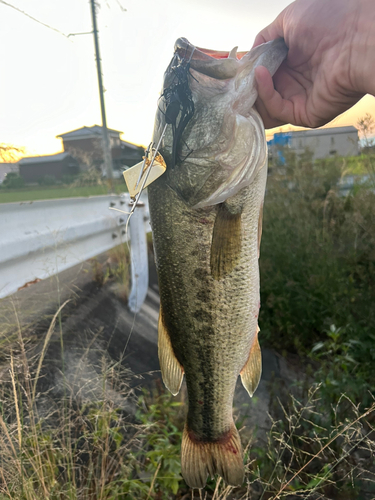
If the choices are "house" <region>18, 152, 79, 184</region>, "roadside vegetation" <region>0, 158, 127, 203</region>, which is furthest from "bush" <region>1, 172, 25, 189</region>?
"house" <region>18, 152, 79, 184</region>

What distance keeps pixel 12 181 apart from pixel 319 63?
2.62 m

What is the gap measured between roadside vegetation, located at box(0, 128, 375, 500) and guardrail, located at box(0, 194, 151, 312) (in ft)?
0.95

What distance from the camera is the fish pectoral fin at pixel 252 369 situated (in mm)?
1542

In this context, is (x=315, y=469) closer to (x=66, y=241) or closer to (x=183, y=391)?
(x=183, y=391)

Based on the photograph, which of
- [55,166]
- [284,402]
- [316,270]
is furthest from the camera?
[55,166]

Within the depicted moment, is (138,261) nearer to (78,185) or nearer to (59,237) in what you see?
(59,237)

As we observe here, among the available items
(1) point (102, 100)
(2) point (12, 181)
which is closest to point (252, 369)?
(2) point (12, 181)

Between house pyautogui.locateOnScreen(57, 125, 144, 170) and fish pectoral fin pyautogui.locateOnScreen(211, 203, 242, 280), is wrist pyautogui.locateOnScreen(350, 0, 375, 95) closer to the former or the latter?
fish pectoral fin pyautogui.locateOnScreen(211, 203, 242, 280)

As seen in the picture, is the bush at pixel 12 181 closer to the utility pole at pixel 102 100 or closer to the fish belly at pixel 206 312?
the fish belly at pixel 206 312

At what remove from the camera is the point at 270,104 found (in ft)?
4.17

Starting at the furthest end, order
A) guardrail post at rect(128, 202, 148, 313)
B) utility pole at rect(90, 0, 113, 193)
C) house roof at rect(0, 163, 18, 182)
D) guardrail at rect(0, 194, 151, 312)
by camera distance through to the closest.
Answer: utility pole at rect(90, 0, 113, 193), guardrail post at rect(128, 202, 148, 313), house roof at rect(0, 163, 18, 182), guardrail at rect(0, 194, 151, 312)

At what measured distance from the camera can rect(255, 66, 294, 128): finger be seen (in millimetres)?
1121

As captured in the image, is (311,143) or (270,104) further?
(311,143)

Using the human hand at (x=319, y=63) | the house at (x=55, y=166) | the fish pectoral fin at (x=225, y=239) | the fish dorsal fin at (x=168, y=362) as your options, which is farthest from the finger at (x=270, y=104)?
the house at (x=55, y=166)
